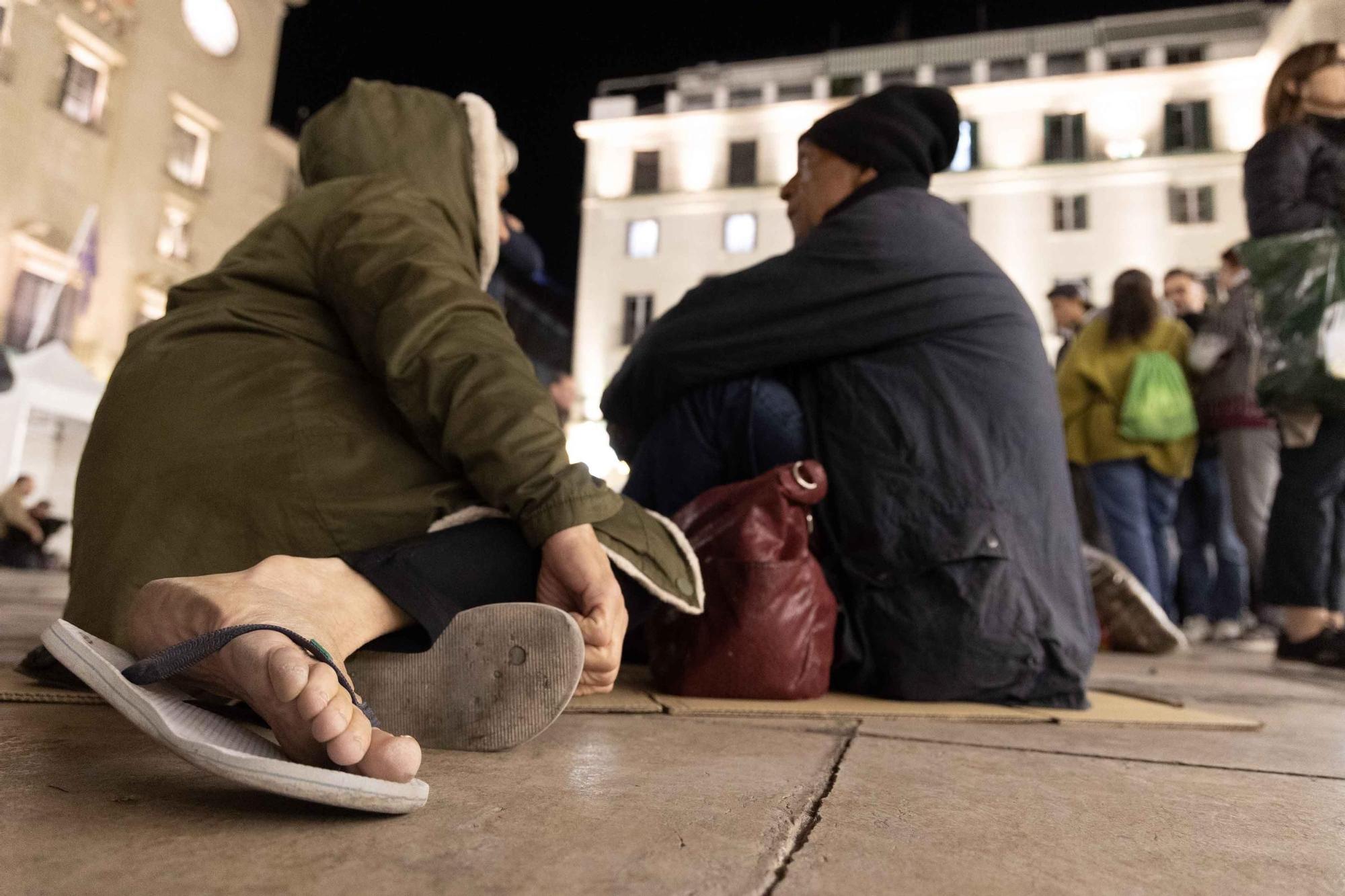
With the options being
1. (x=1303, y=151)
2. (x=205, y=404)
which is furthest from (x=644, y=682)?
(x=1303, y=151)

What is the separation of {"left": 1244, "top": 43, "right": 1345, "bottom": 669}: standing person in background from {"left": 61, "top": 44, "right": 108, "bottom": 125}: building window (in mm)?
14990

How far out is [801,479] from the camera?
185 cm

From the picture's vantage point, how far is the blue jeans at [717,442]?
6.94 ft

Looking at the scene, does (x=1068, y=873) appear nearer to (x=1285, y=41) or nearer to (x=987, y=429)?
(x=987, y=429)

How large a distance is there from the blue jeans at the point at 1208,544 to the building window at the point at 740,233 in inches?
640

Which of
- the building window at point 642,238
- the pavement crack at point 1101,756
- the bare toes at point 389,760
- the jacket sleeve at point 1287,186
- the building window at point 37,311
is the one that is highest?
the building window at point 642,238

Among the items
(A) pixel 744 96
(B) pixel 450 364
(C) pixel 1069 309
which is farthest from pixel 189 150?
(B) pixel 450 364

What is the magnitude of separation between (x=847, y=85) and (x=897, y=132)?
2096 centimetres

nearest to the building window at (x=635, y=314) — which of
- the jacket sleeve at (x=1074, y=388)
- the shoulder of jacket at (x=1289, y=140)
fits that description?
the jacket sleeve at (x=1074, y=388)

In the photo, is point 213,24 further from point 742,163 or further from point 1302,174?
point 1302,174

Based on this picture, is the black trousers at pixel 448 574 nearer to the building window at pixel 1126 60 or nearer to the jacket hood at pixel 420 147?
the jacket hood at pixel 420 147

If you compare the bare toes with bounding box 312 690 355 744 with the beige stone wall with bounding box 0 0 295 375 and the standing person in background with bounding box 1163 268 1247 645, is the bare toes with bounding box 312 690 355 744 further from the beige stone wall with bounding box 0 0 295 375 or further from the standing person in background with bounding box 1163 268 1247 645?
the beige stone wall with bounding box 0 0 295 375

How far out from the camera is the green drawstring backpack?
4488 millimetres

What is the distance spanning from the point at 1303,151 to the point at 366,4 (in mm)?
22002
